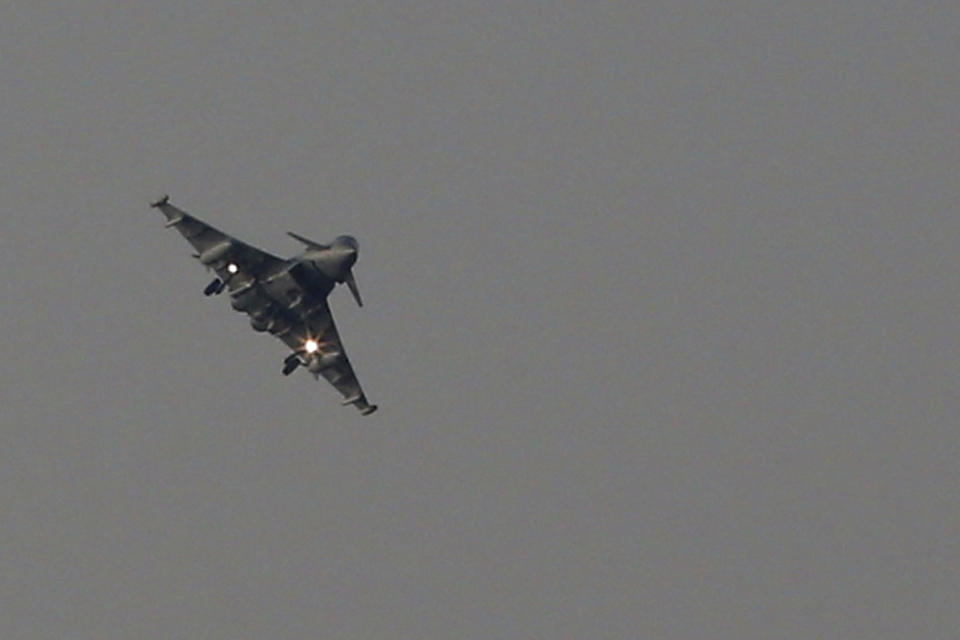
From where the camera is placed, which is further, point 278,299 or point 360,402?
point 360,402

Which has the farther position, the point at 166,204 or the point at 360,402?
the point at 360,402

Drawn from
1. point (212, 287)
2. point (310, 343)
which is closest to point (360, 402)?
point (310, 343)

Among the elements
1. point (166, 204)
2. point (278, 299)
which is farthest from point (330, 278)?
point (166, 204)

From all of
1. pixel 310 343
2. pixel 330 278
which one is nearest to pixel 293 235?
pixel 330 278

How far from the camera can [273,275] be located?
105062 mm

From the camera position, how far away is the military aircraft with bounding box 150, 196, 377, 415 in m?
103

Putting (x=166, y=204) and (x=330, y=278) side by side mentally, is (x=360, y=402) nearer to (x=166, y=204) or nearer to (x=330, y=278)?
(x=330, y=278)

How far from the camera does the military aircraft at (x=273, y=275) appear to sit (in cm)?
10344

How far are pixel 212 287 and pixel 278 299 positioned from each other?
429cm

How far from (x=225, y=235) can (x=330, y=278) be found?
702 cm

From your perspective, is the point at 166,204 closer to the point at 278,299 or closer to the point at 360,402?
the point at 278,299

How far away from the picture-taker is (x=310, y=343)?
11075cm

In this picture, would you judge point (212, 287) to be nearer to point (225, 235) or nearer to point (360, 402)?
point (225, 235)

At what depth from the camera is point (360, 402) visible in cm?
11412
